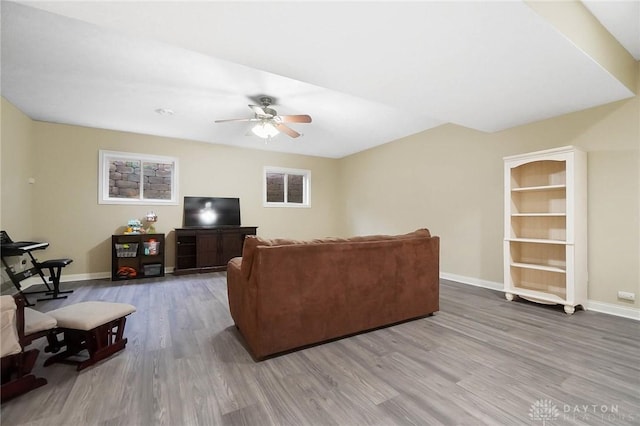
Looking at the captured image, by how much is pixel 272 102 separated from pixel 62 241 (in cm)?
428

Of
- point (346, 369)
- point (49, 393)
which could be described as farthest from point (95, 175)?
point (346, 369)

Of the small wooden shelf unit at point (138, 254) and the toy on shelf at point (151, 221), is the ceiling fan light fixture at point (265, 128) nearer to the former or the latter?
the small wooden shelf unit at point (138, 254)

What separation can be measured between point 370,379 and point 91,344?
2.01m

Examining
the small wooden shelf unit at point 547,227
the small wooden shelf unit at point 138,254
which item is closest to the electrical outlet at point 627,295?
the small wooden shelf unit at point 547,227

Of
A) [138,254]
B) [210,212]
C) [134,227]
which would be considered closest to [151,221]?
[134,227]

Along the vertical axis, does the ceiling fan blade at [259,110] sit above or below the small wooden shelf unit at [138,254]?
above

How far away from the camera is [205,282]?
177 inches

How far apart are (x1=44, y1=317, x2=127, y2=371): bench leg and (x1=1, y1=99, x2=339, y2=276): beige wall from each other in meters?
2.85

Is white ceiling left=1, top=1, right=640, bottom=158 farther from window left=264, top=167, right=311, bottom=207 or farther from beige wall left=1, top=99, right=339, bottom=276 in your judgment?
window left=264, top=167, right=311, bottom=207

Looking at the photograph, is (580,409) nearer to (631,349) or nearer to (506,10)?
(631,349)

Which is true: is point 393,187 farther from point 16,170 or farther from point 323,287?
point 16,170

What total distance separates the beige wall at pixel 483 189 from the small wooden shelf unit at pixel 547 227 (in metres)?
0.18

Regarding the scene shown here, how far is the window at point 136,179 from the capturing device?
490 centimetres

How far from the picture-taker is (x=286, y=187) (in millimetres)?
6789
